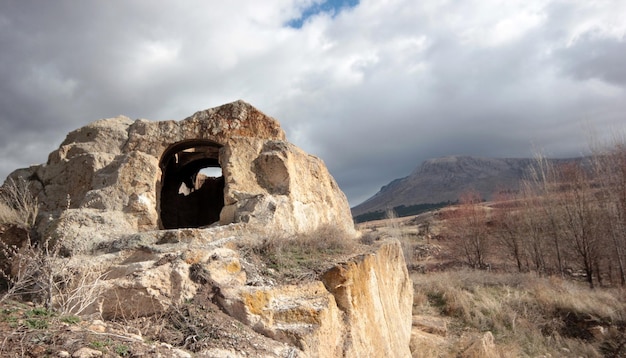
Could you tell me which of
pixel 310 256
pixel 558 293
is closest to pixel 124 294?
pixel 310 256

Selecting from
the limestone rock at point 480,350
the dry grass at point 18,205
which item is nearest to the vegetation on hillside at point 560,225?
the limestone rock at point 480,350

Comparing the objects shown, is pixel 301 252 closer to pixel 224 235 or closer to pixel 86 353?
pixel 224 235

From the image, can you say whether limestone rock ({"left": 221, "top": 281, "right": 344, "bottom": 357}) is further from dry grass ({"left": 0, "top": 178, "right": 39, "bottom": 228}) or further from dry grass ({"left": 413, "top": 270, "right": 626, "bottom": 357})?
dry grass ({"left": 413, "top": 270, "right": 626, "bottom": 357})

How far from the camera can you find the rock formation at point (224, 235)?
4.67 meters

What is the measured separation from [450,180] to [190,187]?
16202cm

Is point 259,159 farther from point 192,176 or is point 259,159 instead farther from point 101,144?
point 192,176

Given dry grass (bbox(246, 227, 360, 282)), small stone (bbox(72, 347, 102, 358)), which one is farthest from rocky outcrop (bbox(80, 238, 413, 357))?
small stone (bbox(72, 347, 102, 358))

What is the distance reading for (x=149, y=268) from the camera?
4.98 meters

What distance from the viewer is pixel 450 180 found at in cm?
16475

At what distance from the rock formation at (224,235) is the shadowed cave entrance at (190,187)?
0.08 meters

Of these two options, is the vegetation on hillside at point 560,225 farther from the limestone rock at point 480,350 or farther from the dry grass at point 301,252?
the dry grass at point 301,252

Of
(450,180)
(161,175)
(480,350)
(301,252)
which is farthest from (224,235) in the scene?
(450,180)

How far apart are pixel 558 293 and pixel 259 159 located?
44.1 ft

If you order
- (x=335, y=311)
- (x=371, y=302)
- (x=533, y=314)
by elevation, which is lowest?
(x=533, y=314)
